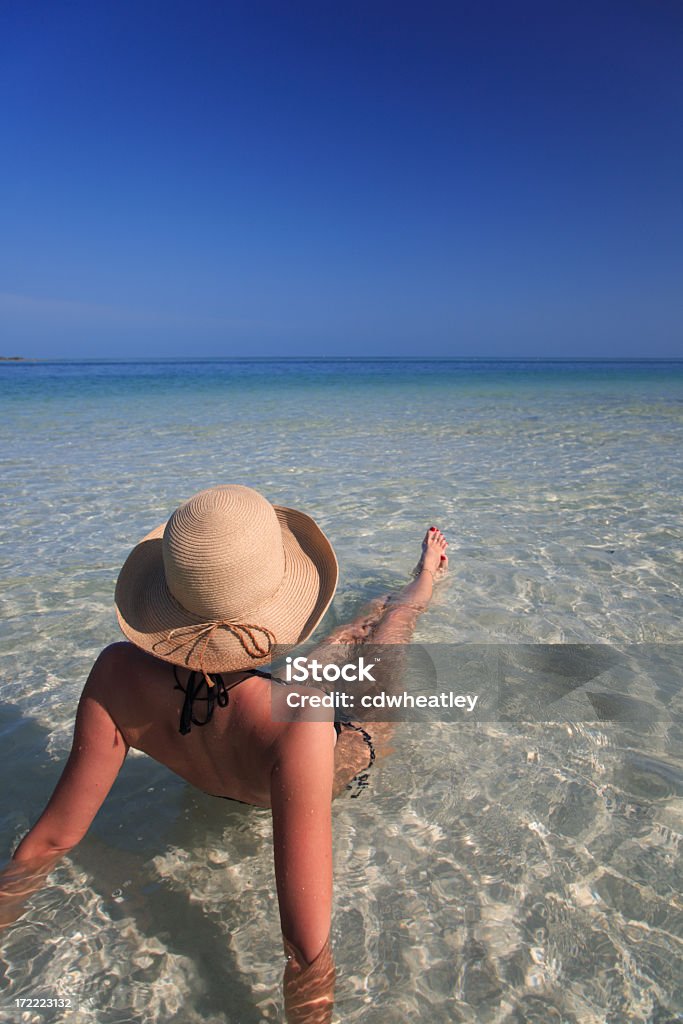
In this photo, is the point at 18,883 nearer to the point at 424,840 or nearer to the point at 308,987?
the point at 308,987

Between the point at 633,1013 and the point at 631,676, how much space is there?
1890 millimetres

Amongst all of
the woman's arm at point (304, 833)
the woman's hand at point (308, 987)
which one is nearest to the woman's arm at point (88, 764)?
the woman's arm at point (304, 833)

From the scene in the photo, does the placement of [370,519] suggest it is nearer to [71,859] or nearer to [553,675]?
[553,675]

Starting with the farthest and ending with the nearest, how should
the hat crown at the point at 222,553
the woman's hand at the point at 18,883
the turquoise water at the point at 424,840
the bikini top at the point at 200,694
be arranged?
the woman's hand at the point at 18,883
the turquoise water at the point at 424,840
the bikini top at the point at 200,694
the hat crown at the point at 222,553

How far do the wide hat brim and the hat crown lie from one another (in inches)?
2.2

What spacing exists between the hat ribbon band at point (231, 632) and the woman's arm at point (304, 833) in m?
0.21

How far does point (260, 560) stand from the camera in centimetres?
164

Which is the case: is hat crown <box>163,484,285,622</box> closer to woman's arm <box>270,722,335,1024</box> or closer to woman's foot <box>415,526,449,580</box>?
woman's arm <box>270,722,335,1024</box>

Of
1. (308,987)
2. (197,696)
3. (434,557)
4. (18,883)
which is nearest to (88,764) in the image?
(197,696)

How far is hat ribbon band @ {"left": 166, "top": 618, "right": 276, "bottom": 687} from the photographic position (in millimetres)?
1671

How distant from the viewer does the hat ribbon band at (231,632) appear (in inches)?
65.8

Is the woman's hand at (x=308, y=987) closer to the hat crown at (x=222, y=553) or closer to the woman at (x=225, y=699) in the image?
the woman at (x=225, y=699)

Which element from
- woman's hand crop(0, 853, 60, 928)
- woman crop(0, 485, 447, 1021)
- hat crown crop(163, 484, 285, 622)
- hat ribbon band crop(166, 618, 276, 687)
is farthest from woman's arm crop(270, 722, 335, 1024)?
woman's hand crop(0, 853, 60, 928)

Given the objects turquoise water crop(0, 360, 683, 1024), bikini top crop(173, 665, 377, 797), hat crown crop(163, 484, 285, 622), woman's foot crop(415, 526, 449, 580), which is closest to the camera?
hat crown crop(163, 484, 285, 622)
